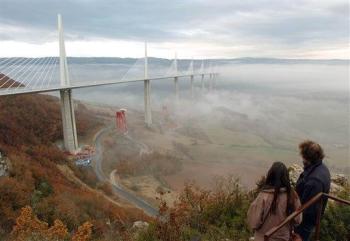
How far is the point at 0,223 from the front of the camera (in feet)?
33.5

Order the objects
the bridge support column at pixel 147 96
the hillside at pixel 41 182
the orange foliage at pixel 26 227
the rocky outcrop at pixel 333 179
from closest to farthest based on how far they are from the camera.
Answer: the orange foliage at pixel 26 227
the rocky outcrop at pixel 333 179
the hillside at pixel 41 182
the bridge support column at pixel 147 96

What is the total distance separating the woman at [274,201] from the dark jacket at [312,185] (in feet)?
1.30

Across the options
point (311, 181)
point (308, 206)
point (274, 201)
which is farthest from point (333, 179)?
point (274, 201)

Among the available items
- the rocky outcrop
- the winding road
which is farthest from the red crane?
the rocky outcrop

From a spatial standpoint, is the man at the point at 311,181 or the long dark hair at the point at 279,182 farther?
the man at the point at 311,181

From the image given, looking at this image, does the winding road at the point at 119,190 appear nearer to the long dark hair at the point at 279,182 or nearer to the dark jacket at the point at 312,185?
the dark jacket at the point at 312,185

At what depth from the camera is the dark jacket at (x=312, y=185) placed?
378 centimetres

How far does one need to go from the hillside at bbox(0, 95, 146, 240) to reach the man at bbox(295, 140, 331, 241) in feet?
16.1

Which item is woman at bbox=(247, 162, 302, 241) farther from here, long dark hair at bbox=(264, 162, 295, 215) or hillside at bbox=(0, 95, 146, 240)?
hillside at bbox=(0, 95, 146, 240)

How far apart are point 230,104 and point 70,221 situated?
11216 centimetres

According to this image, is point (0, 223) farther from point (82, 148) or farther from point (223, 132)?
point (223, 132)

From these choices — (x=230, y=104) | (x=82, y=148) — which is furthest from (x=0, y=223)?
(x=230, y=104)

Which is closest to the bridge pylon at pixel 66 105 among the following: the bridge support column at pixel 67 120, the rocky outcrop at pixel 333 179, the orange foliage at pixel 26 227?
the bridge support column at pixel 67 120

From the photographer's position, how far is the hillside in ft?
38.5
